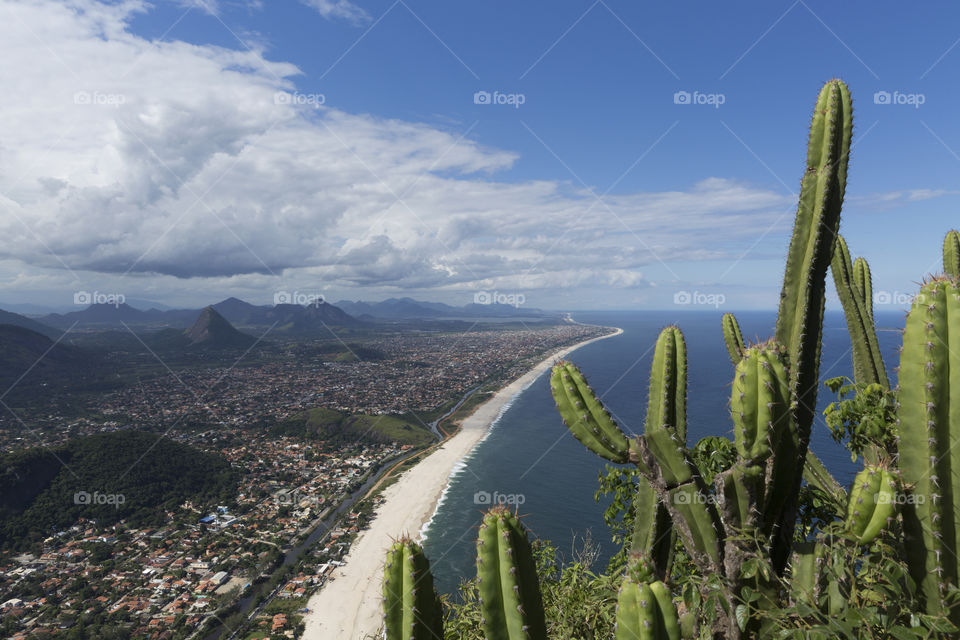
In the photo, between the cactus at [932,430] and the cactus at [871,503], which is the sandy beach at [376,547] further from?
the cactus at [932,430]

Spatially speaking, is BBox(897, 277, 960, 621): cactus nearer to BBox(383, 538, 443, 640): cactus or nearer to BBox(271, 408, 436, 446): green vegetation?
BBox(383, 538, 443, 640): cactus

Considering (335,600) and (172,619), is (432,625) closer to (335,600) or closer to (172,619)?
(335,600)

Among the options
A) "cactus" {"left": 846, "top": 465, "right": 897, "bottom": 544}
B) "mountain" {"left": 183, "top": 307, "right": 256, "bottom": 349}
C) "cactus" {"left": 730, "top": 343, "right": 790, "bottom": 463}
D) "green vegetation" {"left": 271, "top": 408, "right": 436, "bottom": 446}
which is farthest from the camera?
"mountain" {"left": 183, "top": 307, "right": 256, "bottom": 349}

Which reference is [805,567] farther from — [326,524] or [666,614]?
[326,524]

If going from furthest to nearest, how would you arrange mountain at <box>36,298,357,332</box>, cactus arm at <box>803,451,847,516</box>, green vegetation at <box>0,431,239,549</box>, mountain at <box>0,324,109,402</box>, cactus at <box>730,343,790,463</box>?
1. mountain at <box>36,298,357,332</box>
2. mountain at <box>0,324,109,402</box>
3. green vegetation at <box>0,431,239,549</box>
4. cactus arm at <box>803,451,847,516</box>
5. cactus at <box>730,343,790,463</box>

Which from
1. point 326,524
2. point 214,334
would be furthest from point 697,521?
point 214,334

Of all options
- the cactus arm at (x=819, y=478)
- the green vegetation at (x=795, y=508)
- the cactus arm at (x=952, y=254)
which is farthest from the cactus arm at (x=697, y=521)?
the cactus arm at (x=952, y=254)

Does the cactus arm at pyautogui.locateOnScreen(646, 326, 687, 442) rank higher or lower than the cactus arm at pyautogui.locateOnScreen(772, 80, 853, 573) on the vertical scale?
lower

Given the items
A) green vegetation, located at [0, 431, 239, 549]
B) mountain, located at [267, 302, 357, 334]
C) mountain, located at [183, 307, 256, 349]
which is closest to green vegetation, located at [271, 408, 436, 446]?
green vegetation, located at [0, 431, 239, 549]
